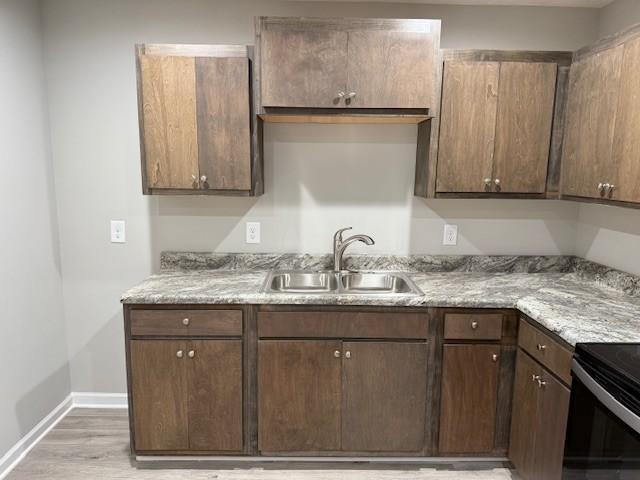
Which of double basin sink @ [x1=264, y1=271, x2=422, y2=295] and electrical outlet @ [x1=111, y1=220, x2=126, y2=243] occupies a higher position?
electrical outlet @ [x1=111, y1=220, x2=126, y2=243]

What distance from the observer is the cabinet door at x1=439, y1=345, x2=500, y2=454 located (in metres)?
2.05

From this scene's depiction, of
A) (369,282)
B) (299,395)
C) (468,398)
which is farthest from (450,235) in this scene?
(299,395)

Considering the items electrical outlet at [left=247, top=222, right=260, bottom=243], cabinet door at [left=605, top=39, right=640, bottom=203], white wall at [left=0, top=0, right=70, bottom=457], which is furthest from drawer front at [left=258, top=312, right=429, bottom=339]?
white wall at [left=0, top=0, right=70, bottom=457]

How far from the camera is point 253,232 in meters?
2.56

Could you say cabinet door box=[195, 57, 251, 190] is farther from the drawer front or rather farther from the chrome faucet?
the drawer front

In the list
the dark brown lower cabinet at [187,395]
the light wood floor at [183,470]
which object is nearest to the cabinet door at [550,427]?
the light wood floor at [183,470]

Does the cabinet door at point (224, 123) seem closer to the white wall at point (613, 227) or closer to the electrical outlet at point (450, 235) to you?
the electrical outlet at point (450, 235)

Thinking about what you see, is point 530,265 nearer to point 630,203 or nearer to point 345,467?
point 630,203

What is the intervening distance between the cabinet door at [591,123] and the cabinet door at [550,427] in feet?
3.02

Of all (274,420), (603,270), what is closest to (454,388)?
(274,420)

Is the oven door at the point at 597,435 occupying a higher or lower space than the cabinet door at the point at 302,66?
lower

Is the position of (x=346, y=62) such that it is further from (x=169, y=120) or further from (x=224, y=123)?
(x=169, y=120)

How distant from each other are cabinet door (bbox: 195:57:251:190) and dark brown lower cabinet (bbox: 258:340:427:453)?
0.87 m

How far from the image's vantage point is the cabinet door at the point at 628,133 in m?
1.74
